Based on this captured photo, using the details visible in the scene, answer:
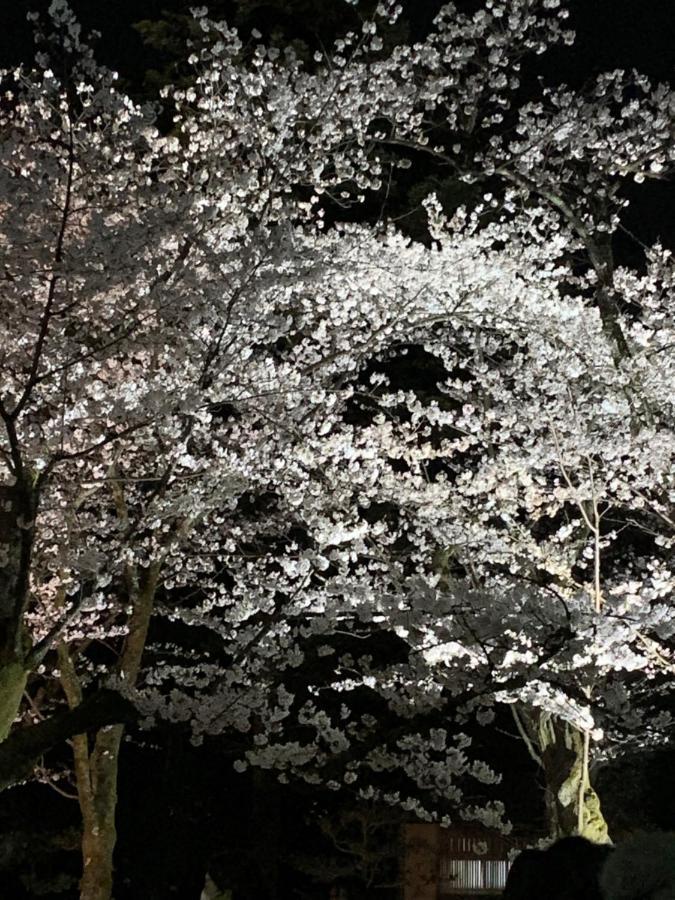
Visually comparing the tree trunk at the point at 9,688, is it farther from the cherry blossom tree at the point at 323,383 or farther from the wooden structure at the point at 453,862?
the wooden structure at the point at 453,862

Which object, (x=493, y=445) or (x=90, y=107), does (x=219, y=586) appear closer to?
(x=493, y=445)

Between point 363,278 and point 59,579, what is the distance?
4287 mm

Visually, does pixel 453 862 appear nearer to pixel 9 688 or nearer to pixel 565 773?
pixel 565 773

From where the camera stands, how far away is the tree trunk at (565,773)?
29.1 feet

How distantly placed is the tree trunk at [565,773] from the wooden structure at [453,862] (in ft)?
10.6

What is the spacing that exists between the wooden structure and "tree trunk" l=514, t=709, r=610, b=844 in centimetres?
323

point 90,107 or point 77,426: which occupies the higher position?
point 90,107

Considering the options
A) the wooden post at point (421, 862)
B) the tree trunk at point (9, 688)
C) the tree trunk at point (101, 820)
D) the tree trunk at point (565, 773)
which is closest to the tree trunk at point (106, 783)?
the tree trunk at point (101, 820)

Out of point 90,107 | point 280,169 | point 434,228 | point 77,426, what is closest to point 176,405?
point 77,426

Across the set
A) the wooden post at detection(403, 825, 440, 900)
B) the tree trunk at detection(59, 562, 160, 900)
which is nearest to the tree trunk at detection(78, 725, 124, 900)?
the tree trunk at detection(59, 562, 160, 900)

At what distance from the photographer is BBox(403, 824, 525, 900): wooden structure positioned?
12.9 m

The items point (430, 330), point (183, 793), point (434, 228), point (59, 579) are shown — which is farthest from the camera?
point (183, 793)

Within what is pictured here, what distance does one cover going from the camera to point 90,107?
25.8 feet

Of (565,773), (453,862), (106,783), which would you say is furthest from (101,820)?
(453,862)
